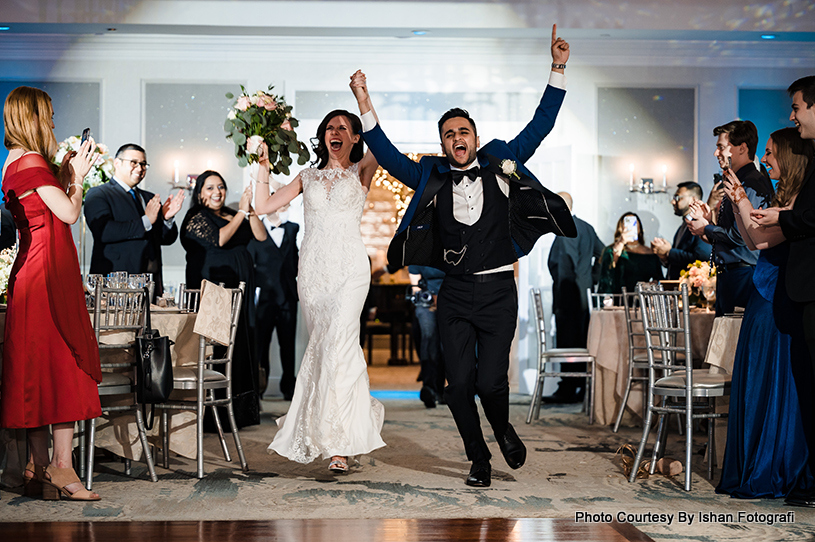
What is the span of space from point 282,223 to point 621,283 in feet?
10.9

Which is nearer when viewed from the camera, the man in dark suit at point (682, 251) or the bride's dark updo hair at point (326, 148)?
the bride's dark updo hair at point (326, 148)

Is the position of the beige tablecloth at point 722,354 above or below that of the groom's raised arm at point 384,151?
below

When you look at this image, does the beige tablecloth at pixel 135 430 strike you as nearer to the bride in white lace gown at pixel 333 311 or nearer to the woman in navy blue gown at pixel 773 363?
the bride in white lace gown at pixel 333 311

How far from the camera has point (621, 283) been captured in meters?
7.21

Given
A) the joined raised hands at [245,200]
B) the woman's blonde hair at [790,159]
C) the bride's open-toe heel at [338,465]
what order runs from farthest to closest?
1. the joined raised hands at [245,200]
2. the bride's open-toe heel at [338,465]
3. the woman's blonde hair at [790,159]

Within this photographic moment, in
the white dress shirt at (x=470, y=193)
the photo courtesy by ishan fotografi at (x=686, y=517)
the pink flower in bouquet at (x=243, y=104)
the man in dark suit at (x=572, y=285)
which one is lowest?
the photo courtesy by ishan fotografi at (x=686, y=517)

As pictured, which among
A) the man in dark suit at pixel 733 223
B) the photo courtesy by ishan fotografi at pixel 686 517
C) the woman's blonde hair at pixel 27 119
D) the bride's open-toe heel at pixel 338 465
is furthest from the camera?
the man in dark suit at pixel 733 223

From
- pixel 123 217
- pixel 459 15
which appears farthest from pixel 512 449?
pixel 459 15

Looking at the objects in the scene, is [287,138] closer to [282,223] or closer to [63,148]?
[63,148]

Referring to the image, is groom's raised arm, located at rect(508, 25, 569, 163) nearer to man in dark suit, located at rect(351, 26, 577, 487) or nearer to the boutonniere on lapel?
man in dark suit, located at rect(351, 26, 577, 487)

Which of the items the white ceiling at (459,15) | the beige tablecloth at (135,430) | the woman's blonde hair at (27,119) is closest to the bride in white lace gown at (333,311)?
the beige tablecloth at (135,430)

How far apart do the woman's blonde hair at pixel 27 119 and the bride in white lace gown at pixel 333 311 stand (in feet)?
3.79

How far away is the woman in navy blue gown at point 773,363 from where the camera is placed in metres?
3.45

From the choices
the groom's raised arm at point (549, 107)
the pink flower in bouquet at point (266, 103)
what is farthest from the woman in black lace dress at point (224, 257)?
the groom's raised arm at point (549, 107)
